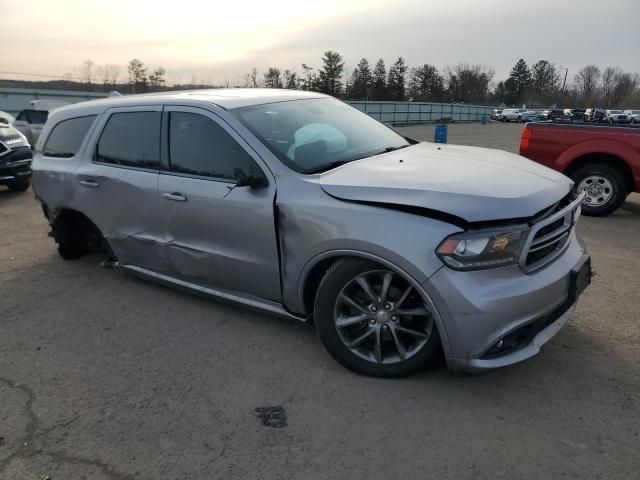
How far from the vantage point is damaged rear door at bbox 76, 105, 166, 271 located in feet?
13.2

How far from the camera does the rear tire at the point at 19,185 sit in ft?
30.8

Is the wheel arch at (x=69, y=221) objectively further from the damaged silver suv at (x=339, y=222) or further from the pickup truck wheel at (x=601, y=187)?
the pickup truck wheel at (x=601, y=187)

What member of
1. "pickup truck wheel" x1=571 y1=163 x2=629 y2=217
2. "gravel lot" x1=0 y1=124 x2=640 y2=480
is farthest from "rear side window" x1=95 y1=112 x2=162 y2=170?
"pickup truck wheel" x1=571 y1=163 x2=629 y2=217

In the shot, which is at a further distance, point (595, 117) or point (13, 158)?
point (595, 117)

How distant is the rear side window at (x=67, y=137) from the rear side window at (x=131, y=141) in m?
0.34

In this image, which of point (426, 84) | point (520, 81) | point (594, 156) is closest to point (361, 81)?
point (426, 84)

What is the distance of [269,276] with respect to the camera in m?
3.38

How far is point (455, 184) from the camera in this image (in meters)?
2.80

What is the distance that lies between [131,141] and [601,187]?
6315mm

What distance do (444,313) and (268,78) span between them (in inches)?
2220

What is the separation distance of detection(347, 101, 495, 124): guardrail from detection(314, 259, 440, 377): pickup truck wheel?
30283mm

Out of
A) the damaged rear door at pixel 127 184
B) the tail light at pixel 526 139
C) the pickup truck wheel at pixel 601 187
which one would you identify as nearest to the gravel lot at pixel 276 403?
the damaged rear door at pixel 127 184

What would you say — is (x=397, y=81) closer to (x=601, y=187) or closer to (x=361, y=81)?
(x=361, y=81)

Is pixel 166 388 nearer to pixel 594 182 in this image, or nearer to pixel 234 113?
pixel 234 113
